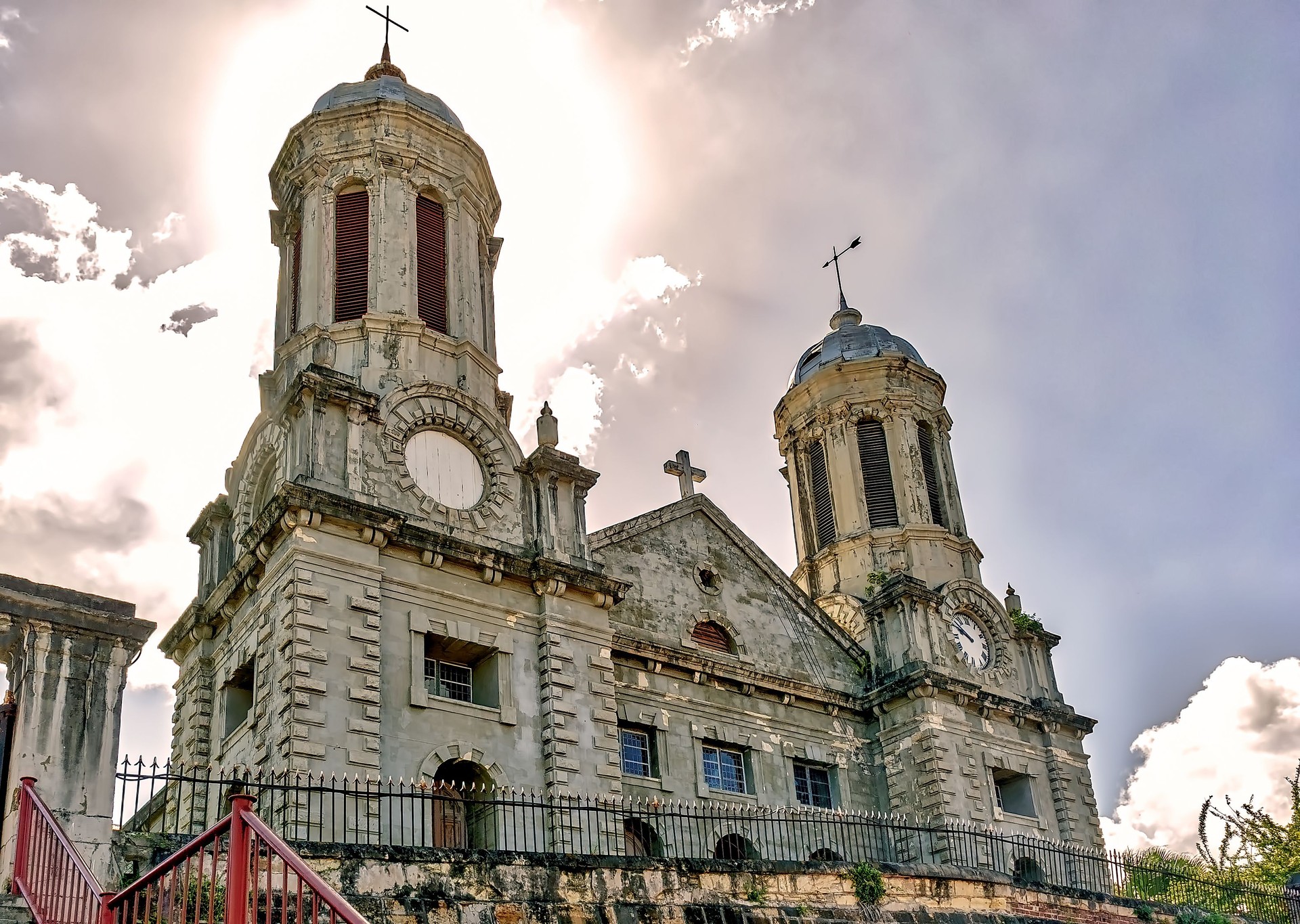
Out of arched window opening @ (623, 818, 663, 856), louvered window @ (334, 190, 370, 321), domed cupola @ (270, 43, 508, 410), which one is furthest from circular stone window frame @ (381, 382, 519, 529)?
arched window opening @ (623, 818, 663, 856)

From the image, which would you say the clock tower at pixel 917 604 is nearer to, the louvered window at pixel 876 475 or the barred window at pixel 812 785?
the louvered window at pixel 876 475

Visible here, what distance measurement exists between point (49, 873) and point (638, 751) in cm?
1556

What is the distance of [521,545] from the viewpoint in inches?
984

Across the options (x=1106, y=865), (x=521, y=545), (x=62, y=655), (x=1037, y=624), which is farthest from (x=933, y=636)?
(x=62, y=655)

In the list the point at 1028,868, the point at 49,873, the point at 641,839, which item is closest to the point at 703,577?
the point at 641,839

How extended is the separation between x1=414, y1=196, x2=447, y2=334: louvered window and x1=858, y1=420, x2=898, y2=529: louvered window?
13527 millimetres

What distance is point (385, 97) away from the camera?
29.5 m

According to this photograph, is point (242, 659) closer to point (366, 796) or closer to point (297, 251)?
point (366, 796)

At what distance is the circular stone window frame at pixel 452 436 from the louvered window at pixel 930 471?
14318 millimetres

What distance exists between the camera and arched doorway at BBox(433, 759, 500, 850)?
21.8 meters

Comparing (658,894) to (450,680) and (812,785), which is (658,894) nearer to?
(450,680)

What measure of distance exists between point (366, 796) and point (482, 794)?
488 cm

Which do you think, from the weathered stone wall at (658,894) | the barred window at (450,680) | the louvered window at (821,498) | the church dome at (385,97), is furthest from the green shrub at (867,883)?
the church dome at (385,97)

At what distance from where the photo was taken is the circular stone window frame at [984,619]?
3241 centimetres
